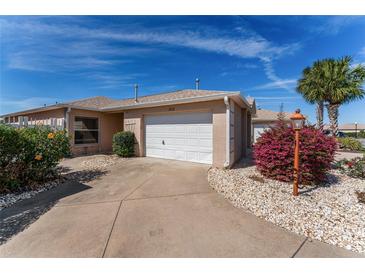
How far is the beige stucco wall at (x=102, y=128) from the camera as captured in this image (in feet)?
32.3

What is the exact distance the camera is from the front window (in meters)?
10.1

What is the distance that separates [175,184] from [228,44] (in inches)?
245

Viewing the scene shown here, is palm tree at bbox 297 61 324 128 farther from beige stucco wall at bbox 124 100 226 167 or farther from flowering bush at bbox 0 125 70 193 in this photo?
flowering bush at bbox 0 125 70 193

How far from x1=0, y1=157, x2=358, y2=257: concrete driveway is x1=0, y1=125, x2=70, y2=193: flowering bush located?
3.13ft

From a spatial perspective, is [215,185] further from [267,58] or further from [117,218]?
[267,58]

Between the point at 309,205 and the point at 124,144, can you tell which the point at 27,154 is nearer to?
the point at 124,144

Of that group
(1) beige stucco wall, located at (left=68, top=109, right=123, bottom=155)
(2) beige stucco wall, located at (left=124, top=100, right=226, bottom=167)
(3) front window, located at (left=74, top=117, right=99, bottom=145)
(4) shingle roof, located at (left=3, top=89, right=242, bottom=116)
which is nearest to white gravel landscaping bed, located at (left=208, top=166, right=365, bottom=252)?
(2) beige stucco wall, located at (left=124, top=100, right=226, bottom=167)

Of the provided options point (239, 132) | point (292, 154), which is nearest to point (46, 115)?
point (239, 132)

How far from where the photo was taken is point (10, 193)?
4191mm

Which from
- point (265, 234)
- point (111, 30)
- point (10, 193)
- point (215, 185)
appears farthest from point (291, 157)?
point (10, 193)

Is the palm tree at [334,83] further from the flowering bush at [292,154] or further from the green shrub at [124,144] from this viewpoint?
the green shrub at [124,144]

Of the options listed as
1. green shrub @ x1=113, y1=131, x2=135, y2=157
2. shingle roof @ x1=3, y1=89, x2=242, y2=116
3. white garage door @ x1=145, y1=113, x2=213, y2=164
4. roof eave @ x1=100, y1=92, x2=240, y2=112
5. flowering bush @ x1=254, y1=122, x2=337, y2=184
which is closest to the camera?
flowering bush @ x1=254, y1=122, x2=337, y2=184

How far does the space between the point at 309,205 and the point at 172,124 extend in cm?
603
